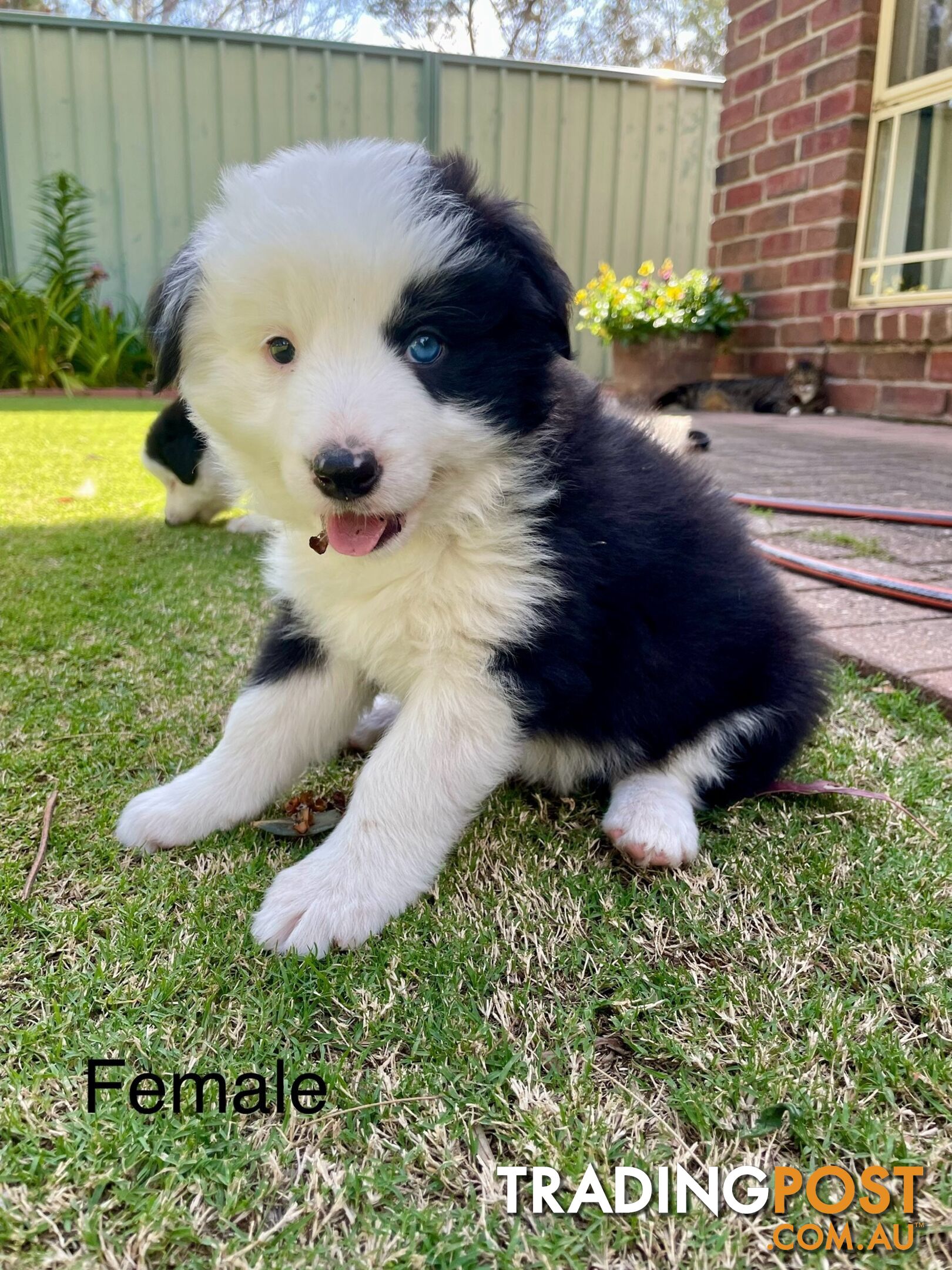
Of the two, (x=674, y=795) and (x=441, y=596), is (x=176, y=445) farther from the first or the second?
(x=674, y=795)

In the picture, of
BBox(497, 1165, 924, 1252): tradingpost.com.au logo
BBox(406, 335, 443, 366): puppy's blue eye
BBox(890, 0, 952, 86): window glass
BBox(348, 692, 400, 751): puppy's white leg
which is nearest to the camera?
BBox(497, 1165, 924, 1252): tradingpost.com.au logo

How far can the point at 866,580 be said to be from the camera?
2893mm

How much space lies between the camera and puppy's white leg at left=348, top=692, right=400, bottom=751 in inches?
83.4

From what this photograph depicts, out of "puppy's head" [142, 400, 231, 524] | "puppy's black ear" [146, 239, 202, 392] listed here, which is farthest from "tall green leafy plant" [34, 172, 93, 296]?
"puppy's black ear" [146, 239, 202, 392]

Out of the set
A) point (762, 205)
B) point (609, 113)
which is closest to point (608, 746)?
point (762, 205)

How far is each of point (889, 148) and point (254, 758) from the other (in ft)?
23.8

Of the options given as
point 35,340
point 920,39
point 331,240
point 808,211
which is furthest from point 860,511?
point 35,340

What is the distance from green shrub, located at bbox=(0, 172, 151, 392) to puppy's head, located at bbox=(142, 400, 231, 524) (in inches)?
231

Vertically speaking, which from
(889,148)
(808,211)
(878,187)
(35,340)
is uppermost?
(889,148)

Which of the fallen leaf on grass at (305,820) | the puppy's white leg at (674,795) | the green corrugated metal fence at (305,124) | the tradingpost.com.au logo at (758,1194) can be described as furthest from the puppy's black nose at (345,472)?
the green corrugated metal fence at (305,124)

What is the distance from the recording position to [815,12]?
704 centimetres

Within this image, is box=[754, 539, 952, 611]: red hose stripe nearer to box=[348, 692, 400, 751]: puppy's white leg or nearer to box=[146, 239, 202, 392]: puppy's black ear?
box=[348, 692, 400, 751]: puppy's white leg

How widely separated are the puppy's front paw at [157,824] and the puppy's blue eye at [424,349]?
0.88 m

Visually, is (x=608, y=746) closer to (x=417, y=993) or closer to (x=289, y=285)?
(x=417, y=993)
